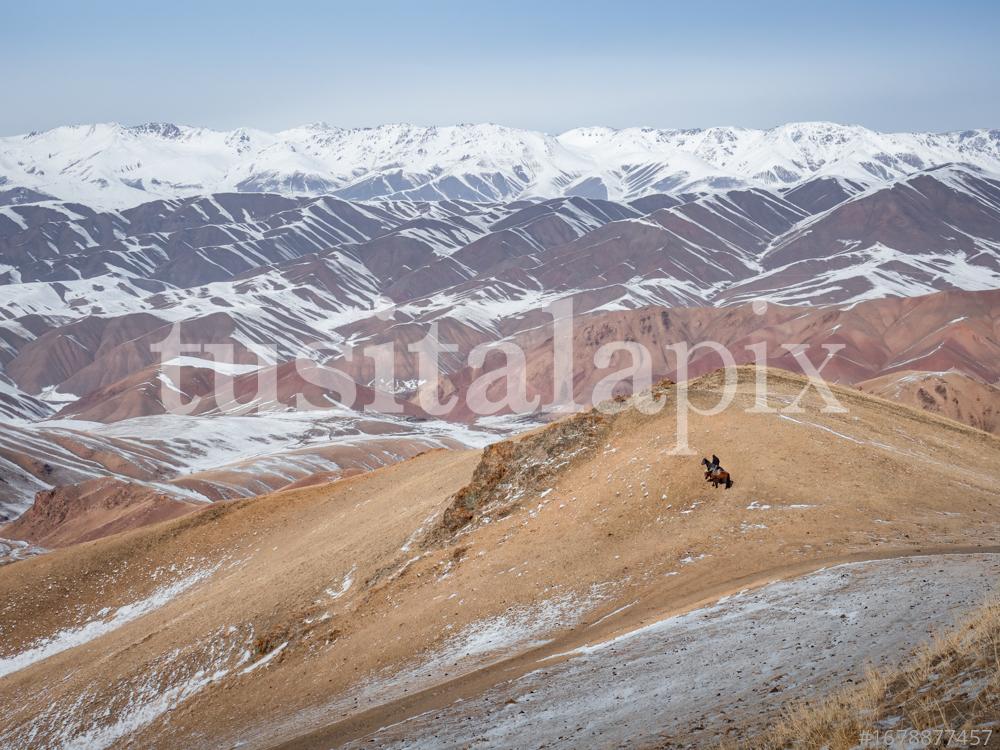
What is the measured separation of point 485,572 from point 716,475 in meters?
6.45

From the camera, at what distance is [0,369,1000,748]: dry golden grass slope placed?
20.7 meters

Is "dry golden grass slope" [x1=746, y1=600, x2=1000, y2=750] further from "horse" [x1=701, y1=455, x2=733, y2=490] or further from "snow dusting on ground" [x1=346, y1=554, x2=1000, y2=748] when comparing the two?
"horse" [x1=701, y1=455, x2=733, y2=490]

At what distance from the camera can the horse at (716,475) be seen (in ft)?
82.1

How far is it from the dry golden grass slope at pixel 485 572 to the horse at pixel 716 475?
37 centimetres

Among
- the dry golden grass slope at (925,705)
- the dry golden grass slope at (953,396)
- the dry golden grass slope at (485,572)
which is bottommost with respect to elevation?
the dry golden grass slope at (953,396)

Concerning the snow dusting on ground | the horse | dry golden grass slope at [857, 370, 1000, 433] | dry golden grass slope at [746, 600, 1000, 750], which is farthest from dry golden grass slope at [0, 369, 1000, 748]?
dry golden grass slope at [857, 370, 1000, 433]

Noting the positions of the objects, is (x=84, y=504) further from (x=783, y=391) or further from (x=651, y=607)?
(x=651, y=607)

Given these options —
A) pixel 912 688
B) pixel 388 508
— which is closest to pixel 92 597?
pixel 388 508

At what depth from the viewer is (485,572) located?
24.5m

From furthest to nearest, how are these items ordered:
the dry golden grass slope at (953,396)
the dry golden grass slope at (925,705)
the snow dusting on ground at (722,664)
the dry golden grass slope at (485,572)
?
the dry golden grass slope at (953,396) → the dry golden grass slope at (485,572) → the snow dusting on ground at (722,664) → the dry golden grass slope at (925,705)

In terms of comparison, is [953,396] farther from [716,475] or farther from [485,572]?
[485,572]

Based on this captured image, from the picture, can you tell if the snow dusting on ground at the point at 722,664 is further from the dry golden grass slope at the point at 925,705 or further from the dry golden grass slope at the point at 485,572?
the dry golden grass slope at the point at 485,572

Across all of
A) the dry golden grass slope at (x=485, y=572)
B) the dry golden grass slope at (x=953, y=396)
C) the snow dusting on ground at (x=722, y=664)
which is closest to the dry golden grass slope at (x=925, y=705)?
the snow dusting on ground at (x=722, y=664)

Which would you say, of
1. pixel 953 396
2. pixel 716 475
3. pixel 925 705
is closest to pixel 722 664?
pixel 925 705
